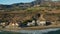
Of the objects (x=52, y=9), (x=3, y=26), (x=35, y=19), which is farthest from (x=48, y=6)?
(x=3, y=26)

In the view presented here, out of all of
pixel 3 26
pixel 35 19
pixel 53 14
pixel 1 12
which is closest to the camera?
pixel 3 26

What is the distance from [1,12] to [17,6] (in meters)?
4.11

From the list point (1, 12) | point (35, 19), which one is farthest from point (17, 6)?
point (35, 19)

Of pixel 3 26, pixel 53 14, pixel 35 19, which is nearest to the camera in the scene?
pixel 3 26

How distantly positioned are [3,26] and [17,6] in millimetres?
10954

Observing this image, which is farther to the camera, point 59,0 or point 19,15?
point 59,0

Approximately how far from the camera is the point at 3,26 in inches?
1099

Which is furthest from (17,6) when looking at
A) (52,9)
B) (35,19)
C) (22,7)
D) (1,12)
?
(35,19)

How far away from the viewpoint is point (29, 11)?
34281mm

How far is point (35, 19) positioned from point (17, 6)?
9.23m

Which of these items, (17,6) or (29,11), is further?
(17,6)

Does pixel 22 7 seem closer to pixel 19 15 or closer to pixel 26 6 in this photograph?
pixel 26 6

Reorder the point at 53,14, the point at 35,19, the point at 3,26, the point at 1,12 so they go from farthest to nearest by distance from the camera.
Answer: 1. the point at 1,12
2. the point at 53,14
3. the point at 35,19
4. the point at 3,26

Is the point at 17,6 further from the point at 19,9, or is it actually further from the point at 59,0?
the point at 59,0
